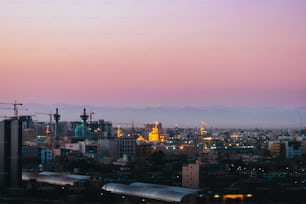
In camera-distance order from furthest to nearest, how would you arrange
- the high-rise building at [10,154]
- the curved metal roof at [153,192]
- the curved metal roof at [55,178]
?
the curved metal roof at [55,178], the high-rise building at [10,154], the curved metal roof at [153,192]

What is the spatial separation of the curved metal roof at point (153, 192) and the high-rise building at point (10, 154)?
5.06 feet

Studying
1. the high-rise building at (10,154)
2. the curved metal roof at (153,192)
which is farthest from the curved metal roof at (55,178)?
the high-rise building at (10,154)

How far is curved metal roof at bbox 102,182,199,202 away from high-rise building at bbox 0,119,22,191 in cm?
154

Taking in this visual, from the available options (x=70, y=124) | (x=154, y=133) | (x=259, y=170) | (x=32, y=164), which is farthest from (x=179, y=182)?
(x=70, y=124)

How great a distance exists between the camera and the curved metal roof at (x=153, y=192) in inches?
378

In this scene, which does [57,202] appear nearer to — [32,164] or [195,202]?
[195,202]

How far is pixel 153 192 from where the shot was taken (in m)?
10.1

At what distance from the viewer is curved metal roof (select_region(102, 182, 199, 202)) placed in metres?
9.61

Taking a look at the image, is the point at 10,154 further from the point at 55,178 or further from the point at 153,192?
the point at 55,178

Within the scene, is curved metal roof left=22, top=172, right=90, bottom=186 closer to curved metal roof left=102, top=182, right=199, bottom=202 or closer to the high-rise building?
curved metal roof left=102, top=182, right=199, bottom=202

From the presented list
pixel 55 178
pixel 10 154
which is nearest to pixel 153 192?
pixel 10 154

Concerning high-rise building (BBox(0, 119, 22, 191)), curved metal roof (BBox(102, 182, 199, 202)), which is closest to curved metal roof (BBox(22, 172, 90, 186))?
curved metal roof (BBox(102, 182, 199, 202))

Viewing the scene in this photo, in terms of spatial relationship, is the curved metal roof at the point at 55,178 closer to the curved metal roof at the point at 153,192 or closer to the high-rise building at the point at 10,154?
the curved metal roof at the point at 153,192

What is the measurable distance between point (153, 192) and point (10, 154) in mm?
2292
